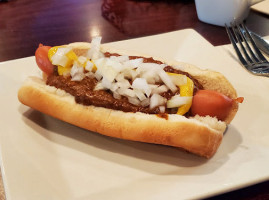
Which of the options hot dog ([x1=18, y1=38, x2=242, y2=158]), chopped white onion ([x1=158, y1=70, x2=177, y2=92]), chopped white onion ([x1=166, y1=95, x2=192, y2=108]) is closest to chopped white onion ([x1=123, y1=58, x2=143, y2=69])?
hot dog ([x1=18, y1=38, x2=242, y2=158])

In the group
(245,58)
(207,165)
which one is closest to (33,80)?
(207,165)

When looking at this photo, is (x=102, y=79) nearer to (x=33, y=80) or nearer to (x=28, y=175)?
(x=33, y=80)

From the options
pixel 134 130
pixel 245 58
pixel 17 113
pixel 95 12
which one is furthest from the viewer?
pixel 95 12

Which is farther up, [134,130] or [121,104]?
[121,104]

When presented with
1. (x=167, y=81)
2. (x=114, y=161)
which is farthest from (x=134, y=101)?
(x=114, y=161)

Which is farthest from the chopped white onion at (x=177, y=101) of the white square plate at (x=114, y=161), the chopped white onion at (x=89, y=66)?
the chopped white onion at (x=89, y=66)

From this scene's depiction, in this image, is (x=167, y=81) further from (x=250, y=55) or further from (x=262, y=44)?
(x=262, y=44)

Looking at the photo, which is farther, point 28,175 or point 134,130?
point 134,130

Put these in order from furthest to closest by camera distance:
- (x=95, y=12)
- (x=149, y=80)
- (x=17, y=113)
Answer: (x=95, y=12) < (x=17, y=113) < (x=149, y=80)
